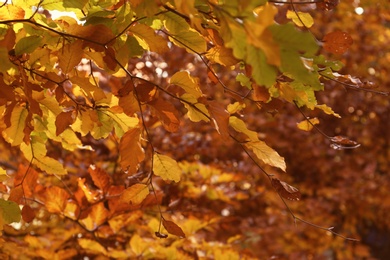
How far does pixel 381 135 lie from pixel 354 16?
1685mm

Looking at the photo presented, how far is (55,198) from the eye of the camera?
184 cm

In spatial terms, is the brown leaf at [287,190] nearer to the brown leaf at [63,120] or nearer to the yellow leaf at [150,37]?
the yellow leaf at [150,37]

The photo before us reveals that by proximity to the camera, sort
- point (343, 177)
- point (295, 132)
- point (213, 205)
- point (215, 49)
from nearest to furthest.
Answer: point (215, 49), point (213, 205), point (295, 132), point (343, 177)

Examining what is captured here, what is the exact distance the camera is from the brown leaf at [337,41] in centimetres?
117

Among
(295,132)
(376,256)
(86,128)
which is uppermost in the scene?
(86,128)

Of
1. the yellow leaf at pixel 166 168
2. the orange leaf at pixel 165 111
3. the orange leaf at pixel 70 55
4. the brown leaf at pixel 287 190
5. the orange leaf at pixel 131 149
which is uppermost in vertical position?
the orange leaf at pixel 70 55

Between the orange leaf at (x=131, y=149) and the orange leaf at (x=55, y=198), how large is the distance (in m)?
0.63

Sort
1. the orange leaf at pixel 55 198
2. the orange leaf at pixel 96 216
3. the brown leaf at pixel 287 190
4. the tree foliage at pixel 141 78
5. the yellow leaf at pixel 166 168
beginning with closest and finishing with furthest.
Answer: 1. the tree foliage at pixel 141 78
2. the brown leaf at pixel 287 190
3. the yellow leaf at pixel 166 168
4. the orange leaf at pixel 55 198
5. the orange leaf at pixel 96 216

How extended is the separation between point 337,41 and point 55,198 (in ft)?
3.75

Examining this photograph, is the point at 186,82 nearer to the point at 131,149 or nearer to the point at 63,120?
the point at 131,149

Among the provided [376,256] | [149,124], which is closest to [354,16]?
[376,256]

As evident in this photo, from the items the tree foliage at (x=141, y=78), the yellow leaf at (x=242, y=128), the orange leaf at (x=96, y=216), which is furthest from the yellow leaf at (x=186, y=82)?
the orange leaf at (x=96, y=216)

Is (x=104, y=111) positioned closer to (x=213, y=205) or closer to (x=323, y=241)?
(x=213, y=205)

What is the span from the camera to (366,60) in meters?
7.25
